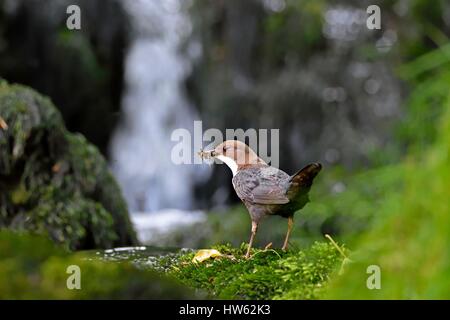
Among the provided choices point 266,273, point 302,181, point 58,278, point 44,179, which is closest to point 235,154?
point 302,181

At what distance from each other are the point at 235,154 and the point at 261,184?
14 cm

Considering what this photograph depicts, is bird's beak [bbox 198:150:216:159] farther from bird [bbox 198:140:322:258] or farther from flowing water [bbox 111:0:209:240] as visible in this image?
flowing water [bbox 111:0:209:240]

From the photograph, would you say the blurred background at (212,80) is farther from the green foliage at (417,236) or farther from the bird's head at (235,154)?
the green foliage at (417,236)

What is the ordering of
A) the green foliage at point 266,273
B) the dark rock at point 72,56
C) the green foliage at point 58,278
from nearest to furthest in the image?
the green foliage at point 58,278
the green foliage at point 266,273
the dark rock at point 72,56

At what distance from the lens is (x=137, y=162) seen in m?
8.29

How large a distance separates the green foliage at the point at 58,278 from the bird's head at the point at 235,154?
24.7 inches

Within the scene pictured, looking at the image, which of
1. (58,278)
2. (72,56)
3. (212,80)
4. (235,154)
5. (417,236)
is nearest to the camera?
(417,236)

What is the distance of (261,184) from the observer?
196 centimetres

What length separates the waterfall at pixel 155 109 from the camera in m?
8.17

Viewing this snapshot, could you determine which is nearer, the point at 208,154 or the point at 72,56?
the point at 208,154

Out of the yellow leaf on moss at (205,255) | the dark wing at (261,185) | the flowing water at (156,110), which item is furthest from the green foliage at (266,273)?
the flowing water at (156,110)

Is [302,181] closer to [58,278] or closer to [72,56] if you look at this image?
[58,278]
